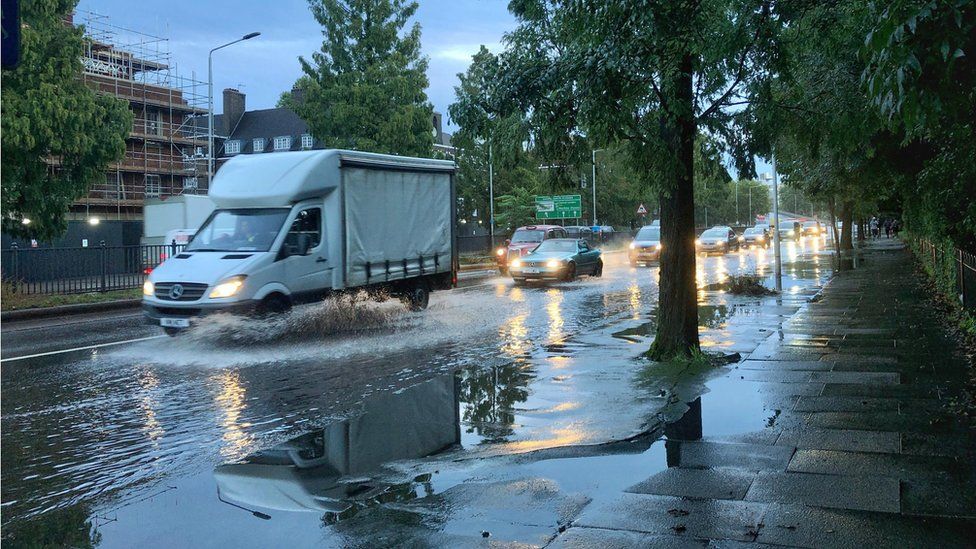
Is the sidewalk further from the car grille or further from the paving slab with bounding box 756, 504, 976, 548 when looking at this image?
the car grille

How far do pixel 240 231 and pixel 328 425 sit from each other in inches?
266

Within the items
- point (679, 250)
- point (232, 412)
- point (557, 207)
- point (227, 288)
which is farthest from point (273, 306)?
point (557, 207)

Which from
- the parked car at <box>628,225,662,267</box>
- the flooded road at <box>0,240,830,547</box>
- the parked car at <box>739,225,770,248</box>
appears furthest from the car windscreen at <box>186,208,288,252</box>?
the parked car at <box>739,225,770,248</box>

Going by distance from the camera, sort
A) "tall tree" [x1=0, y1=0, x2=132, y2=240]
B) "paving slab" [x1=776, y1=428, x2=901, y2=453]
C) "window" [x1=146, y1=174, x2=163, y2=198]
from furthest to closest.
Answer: "window" [x1=146, y1=174, x2=163, y2=198]
"tall tree" [x1=0, y1=0, x2=132, y2=240]
"paving slab" [x1=776, y1=428, x2=901, y2=453]

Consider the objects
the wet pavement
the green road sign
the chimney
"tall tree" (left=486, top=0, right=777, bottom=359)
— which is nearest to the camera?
the wet pavement

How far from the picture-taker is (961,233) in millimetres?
12789

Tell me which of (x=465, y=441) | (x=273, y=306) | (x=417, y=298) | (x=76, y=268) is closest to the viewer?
(x=465, y=441)

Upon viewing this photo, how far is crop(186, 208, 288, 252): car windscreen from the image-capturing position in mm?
13047

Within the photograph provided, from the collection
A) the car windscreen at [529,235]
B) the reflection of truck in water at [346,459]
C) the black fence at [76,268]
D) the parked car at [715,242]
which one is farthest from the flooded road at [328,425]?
the parked car at [715,242]

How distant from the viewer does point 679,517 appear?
4.77m

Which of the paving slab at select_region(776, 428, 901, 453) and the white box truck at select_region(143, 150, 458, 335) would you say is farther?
the white box truck at select_region(143, 150, 458, 335)

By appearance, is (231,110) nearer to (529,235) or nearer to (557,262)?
(529,235)

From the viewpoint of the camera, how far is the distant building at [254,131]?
7731 centimetres

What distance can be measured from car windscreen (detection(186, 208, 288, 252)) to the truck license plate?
1.43 meters
